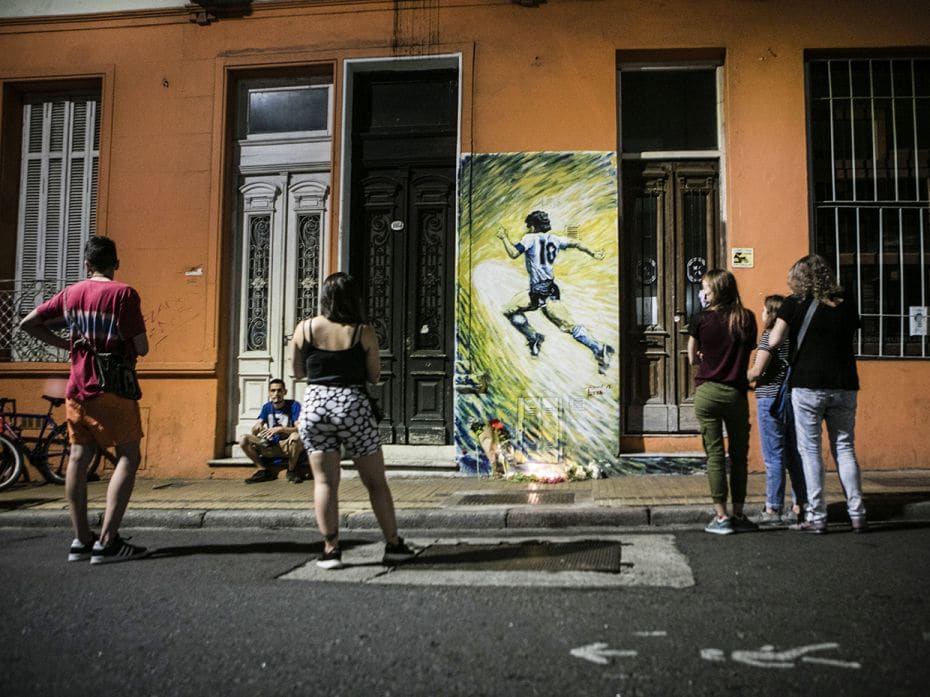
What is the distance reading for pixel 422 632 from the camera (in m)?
3.36

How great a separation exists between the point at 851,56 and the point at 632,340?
3.96 meters

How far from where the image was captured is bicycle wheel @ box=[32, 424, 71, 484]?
914cm

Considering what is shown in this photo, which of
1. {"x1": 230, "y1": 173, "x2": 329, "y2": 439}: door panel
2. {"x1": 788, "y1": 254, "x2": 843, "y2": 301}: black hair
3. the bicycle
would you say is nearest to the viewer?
{"x1": 788, "y1": 254, "x2": 843, "y2": 301}: black hair

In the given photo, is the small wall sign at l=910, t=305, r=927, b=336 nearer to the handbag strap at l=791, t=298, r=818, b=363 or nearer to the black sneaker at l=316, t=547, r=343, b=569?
the handbag strap at l=791, t=298, r=818, b=363

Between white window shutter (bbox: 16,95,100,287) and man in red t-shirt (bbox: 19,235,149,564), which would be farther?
white window shutter (bbox: 16,95,100,287)

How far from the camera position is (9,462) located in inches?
350

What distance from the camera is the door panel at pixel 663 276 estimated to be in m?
9.09

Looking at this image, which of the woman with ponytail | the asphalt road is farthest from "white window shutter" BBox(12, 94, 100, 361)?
the woman with ponytail

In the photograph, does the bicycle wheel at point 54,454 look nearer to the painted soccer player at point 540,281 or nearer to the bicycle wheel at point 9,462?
the bicycle wheel at point 9,462

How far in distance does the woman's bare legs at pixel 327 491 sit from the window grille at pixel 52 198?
23.1ft

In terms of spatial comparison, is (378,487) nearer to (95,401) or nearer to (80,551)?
(95,401)

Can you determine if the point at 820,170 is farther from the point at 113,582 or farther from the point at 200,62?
the point at 113,582

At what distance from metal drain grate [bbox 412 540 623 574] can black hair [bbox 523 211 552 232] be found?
4.59m

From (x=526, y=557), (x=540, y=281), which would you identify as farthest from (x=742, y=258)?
(x=526, y=557)
